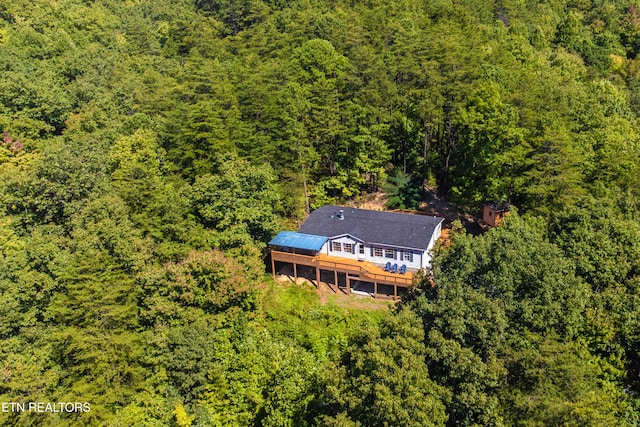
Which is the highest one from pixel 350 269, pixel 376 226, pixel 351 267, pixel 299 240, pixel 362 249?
pixel 376 226

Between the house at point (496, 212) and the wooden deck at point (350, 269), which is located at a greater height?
the house at point (496, 212)

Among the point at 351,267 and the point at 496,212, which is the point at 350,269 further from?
the point at 496,212

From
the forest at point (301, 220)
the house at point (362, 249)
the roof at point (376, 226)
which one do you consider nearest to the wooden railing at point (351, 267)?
the house at point (362, 249)

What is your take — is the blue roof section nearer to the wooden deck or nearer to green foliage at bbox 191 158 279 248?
the wooden deck

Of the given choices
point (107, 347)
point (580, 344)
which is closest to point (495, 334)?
point (580, 344)

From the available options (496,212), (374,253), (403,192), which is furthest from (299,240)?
(496,212)

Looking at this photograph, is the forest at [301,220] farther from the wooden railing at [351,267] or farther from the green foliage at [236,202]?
the wooden railing at [351,267]

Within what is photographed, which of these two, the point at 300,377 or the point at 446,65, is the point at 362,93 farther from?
the point at 300,377
